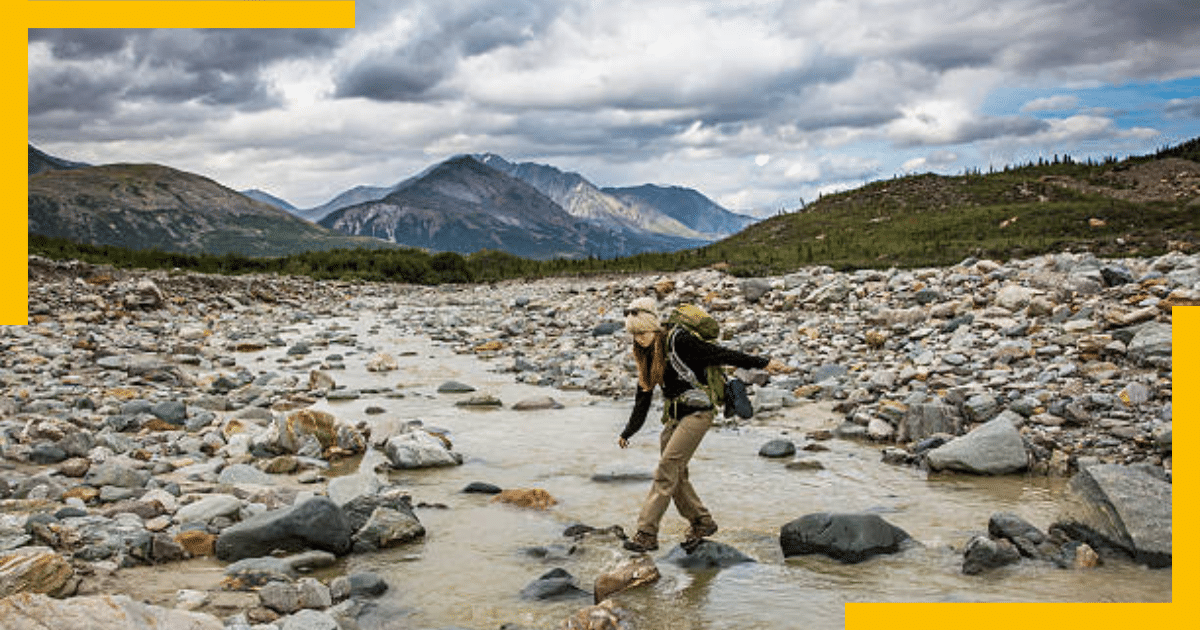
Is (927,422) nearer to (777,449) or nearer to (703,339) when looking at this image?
(777,449)

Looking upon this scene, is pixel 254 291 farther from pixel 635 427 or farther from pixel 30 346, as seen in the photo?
pixel 635 427

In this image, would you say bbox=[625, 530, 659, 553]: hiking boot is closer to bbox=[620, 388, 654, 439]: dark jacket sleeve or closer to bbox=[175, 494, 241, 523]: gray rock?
bbox=[620, 388, 654, 439]: dark jacket sleeve

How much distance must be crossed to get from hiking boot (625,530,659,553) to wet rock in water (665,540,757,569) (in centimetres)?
18

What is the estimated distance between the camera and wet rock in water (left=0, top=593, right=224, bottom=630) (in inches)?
188

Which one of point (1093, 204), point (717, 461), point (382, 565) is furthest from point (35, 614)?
point (1093, 204)

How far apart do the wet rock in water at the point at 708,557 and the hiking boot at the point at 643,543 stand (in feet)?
0.58

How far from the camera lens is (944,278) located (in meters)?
19.5

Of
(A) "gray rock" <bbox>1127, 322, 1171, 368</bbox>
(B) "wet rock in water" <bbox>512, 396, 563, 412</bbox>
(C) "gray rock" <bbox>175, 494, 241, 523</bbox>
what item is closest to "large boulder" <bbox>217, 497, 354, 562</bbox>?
(C) "gray rock" <bbox>175, 494, 241, 523</bbox>

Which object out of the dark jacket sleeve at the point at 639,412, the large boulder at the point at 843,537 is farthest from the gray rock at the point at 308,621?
the large boulder at the point at 843,537

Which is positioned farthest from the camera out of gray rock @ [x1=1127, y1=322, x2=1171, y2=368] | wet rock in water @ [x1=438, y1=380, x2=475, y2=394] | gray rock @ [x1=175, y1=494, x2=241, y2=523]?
wet rock in water @ [x1=438, y1=380, x2=475, y2=394]

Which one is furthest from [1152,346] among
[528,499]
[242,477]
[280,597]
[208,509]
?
[208,509]

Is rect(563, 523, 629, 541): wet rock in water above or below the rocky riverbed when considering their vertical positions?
below

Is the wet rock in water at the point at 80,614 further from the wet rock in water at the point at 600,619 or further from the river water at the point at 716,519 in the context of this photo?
the wet rock in water at the point at 600,619

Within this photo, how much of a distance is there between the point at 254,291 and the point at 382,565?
105ft
